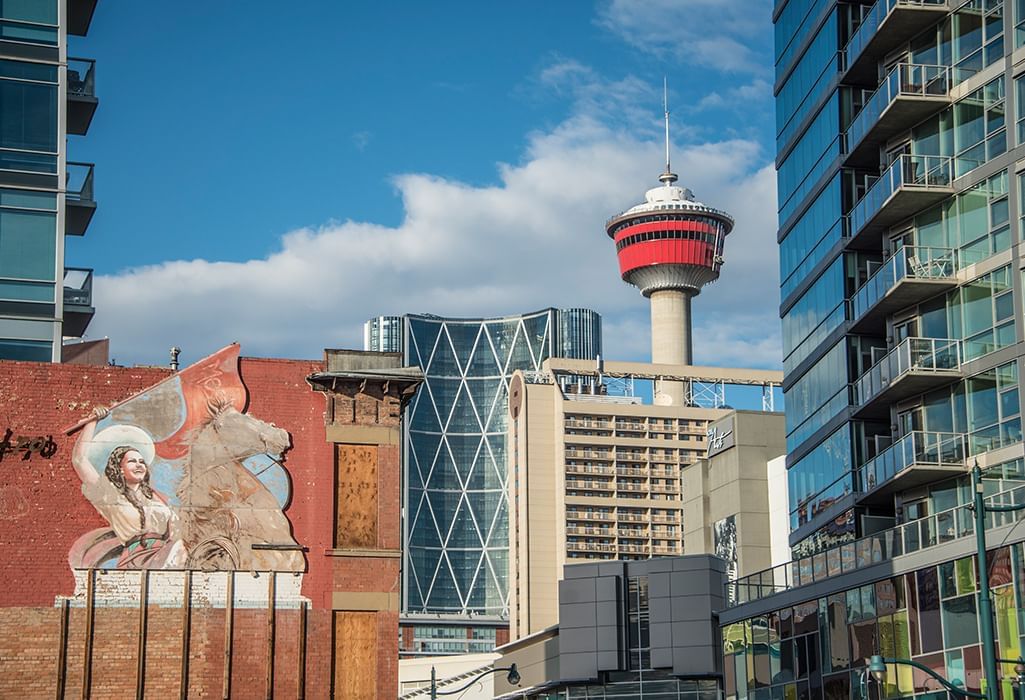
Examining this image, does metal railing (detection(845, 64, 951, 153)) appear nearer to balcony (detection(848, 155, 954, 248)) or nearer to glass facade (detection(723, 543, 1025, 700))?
balcony (detection(848, 155, 954, 248))

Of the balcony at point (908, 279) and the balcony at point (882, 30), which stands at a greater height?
the balcony at point (882, 30)

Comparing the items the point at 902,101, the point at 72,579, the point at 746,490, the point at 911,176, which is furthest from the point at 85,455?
the point at 746,490

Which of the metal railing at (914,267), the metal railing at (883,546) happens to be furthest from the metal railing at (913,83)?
the metal railing at (883,546)

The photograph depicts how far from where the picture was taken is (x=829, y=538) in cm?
5903

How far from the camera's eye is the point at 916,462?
5009 centimetres

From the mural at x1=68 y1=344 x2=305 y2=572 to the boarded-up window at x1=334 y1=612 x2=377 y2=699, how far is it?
2.20 meters

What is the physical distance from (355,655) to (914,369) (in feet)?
64.7

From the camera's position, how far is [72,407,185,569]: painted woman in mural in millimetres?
45250

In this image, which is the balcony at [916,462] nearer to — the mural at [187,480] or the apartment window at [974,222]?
the apartment window at [974,222]

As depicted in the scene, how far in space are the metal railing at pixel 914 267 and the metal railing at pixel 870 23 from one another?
8277 millimetres

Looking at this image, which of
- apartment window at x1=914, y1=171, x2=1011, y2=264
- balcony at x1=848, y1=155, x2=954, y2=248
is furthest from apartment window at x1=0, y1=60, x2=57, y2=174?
apartment window at x1=914, y1=171, x2=1011, y2=264

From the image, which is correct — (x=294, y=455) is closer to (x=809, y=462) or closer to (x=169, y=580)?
(x=169, y=580)

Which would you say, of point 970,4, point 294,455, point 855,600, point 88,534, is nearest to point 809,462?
→ point 855,600

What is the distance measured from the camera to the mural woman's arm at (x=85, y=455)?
45469 mm
